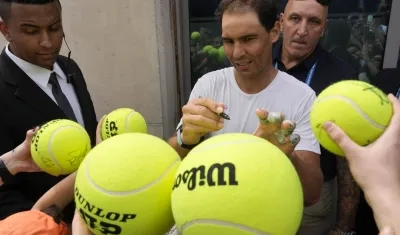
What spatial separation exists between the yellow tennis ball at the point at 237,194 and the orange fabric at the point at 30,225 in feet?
1.51

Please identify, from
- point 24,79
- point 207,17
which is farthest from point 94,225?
point 207,17

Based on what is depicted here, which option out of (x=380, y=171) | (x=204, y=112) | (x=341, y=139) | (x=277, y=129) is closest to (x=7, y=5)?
(x=204, y=112)

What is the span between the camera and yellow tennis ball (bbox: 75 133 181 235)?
79cm

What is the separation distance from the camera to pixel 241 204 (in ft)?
2.27

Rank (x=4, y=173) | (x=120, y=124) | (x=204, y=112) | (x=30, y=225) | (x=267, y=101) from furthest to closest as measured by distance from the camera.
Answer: (x=120, y=124) < (x=267, y=101) < (x=4, y=173) < (x=204, y=112) < (x=30, y=225)

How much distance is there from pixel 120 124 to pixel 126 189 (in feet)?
2.62

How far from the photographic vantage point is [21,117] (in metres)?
1.51

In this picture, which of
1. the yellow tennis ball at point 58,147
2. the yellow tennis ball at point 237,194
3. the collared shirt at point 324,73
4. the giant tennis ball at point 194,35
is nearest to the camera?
the yellow tennis ball at point 237,194

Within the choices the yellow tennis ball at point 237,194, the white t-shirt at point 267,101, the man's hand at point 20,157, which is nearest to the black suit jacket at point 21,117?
the man's hand at point 20,157

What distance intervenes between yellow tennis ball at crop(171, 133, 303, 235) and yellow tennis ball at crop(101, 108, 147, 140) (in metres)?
0.82

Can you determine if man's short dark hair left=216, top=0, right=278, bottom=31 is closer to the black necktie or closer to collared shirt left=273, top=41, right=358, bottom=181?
collared shirt left=273, top=41, right=358, bottom=181

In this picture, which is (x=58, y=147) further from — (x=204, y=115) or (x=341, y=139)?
(x=341, y=139)

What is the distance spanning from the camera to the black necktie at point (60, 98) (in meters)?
1.68

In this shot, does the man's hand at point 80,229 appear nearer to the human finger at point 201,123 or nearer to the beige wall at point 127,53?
the human finger at point 201,123
